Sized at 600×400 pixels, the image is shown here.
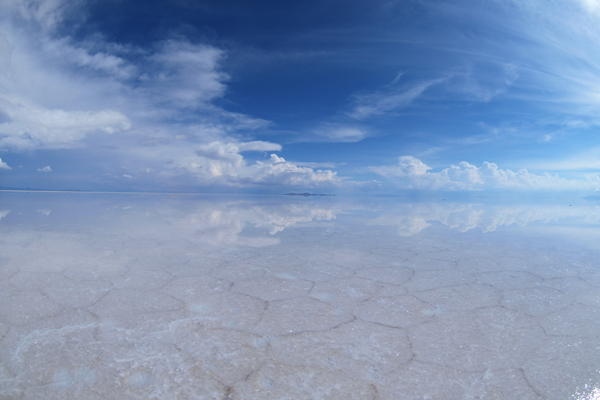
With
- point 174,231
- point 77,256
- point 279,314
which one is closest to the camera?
point 279,314

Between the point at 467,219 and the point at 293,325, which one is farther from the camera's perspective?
the point at 467,219

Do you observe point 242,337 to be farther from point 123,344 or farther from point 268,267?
point 268,267

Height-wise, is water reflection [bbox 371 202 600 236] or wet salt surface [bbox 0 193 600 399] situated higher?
water reflection [bbox 371 202 600 236]

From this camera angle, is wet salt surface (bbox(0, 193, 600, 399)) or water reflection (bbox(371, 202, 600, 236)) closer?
wet salt surface (bbox(0, 193, 600, 399))

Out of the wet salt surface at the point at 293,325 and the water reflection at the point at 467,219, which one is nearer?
the wet salt surface at the point at 293,325

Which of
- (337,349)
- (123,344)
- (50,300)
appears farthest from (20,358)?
(337,349)

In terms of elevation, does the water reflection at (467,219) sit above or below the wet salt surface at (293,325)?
above

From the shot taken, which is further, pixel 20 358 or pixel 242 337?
pixel 242 337

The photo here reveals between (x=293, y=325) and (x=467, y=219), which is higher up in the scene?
(x=467, y=219)
